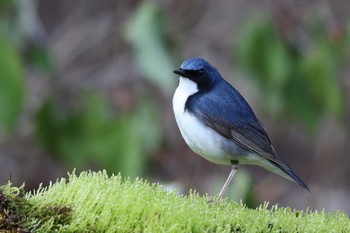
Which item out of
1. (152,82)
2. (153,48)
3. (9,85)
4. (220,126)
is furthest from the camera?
(152,82)

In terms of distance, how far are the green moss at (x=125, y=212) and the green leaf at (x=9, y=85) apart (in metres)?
2.29

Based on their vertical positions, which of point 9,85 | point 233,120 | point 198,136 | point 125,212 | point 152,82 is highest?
point 152,82

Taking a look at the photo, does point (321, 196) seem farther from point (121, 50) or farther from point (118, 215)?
point (118, 215)

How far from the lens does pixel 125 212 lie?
10.9 ft

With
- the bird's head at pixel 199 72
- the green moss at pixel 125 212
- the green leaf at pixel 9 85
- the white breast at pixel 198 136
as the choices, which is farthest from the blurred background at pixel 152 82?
the green moss at pixel 125 212

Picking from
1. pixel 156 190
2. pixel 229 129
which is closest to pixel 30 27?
pixel 229 129

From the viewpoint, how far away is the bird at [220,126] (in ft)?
16.1

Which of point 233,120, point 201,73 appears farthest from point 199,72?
point 233,120

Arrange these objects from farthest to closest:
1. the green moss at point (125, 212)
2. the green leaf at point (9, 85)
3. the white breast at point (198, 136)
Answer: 1. the green leaf at point (9, 85)
2. the white breast at point (198, 136)
3. the green moss at point (125, 212)

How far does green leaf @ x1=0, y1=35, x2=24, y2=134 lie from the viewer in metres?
5.83

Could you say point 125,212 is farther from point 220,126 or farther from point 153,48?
point 153,48

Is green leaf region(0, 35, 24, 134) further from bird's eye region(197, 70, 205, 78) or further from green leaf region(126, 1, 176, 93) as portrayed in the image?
bird's eye region(197, 70, 205, 78)

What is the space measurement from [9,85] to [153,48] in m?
1.07

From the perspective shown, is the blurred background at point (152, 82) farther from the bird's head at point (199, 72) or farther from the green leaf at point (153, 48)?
the bird's head at point (199, 72)
